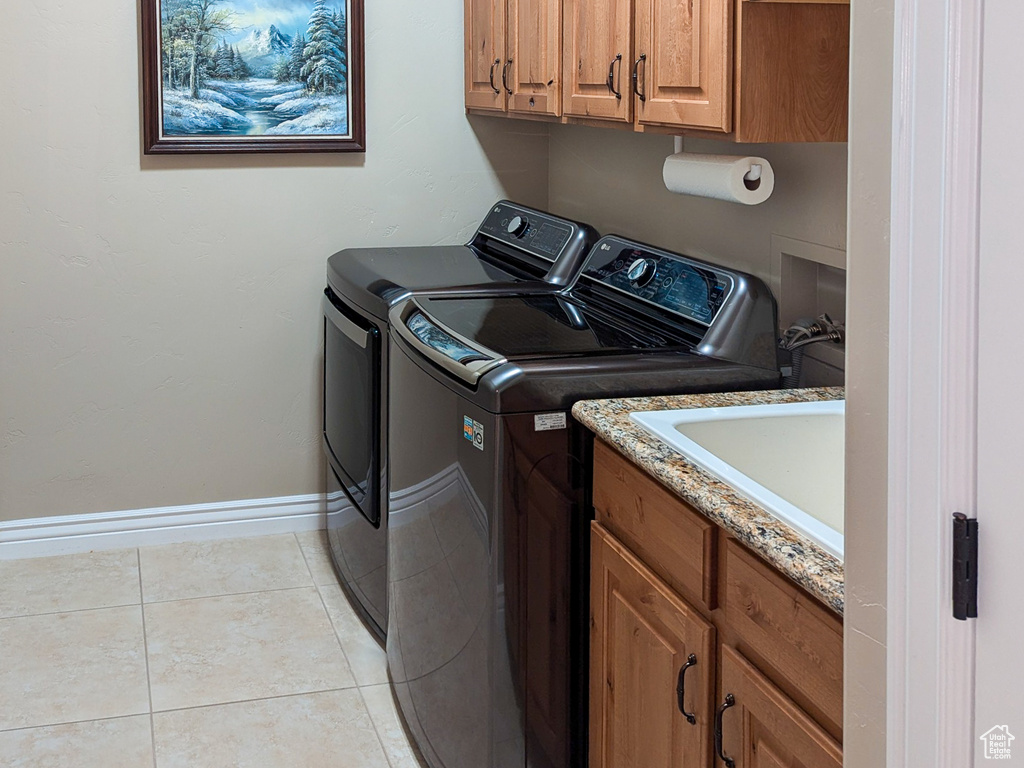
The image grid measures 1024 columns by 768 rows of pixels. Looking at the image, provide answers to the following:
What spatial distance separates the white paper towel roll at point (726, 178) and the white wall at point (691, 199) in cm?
8

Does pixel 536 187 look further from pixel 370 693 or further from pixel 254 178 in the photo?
pixel 370 693

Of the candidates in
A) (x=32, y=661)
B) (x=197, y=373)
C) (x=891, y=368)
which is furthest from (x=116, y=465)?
(x=891, y=368)

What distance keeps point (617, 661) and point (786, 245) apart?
0.95 metres

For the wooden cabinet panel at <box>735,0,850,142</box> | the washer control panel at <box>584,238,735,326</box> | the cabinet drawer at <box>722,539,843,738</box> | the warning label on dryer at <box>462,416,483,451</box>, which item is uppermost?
the wooden cabinet panel at <box>735,0,850,142</box>

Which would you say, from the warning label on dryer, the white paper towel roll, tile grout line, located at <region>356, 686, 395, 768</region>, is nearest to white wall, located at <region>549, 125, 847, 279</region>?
the white paper towel roll

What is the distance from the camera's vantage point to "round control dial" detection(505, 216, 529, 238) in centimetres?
320

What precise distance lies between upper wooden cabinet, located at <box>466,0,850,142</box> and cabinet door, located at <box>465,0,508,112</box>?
2.01ft

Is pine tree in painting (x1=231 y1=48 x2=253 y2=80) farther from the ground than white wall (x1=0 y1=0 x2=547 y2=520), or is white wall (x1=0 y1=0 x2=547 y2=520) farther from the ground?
pine tree in painting (x1=231 y1=48 x2=253 y2=80)

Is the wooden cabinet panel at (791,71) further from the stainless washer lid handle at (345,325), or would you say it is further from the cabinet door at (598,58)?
the stainless washer lid handle at (345,325)

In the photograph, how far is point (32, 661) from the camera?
2748 millimetres

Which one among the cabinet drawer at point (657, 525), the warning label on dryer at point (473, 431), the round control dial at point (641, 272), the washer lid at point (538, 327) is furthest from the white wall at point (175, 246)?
the cabinet drawer at point (657, 525)

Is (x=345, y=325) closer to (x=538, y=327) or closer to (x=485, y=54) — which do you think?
(x=538, y=327)

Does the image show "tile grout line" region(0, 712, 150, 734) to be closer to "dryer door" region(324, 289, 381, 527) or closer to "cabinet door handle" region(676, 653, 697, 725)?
"dryer door" region(324, 289, 381, 527)

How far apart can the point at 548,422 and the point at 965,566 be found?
1.06 metres
